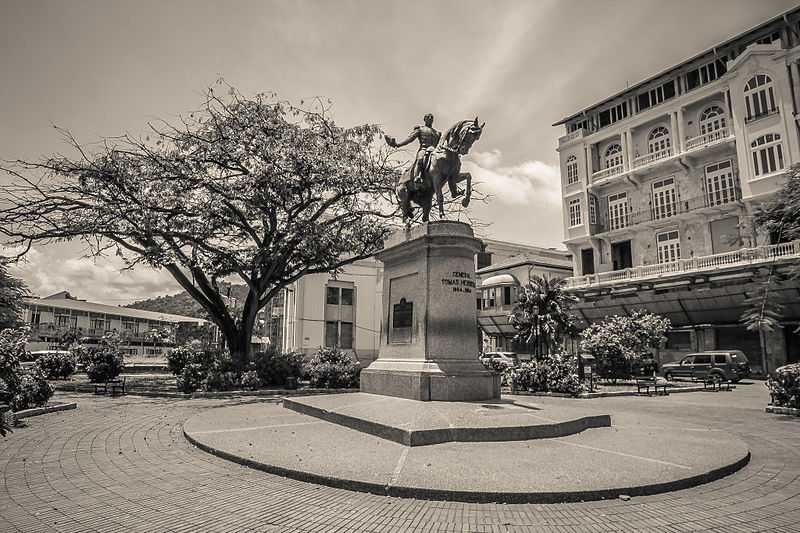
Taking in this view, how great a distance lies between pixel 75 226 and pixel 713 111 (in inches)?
1374

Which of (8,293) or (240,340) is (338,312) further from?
(8,293)

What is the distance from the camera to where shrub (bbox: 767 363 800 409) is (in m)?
11.4

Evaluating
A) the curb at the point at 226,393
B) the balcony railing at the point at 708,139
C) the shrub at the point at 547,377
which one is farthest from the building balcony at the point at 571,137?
the curb at the point at 226,393

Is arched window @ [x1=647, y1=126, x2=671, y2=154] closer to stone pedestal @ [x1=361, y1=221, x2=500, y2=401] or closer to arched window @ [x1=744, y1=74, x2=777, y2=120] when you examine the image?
arched window @ [x1=744, y1=74, x2=777, y2=120]

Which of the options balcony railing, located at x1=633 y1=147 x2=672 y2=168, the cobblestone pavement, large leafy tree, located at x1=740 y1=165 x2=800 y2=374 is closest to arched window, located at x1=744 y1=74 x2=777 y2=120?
balcony railing, located at x1=633 y1=147 x2=672 y2=168

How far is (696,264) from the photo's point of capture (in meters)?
29.2

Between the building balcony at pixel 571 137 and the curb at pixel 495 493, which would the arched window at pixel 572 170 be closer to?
the building balcony at pixel 571 137

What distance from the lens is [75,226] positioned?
16.0 m

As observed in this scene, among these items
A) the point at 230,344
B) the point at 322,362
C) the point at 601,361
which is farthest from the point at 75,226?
the point at 601,361

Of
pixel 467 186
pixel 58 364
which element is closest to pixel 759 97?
pixel 467 186

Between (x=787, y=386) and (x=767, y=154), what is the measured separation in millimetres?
21100

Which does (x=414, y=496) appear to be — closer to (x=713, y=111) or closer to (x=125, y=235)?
(x=125, y=235)

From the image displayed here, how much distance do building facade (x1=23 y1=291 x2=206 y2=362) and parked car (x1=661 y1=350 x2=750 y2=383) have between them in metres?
36.3

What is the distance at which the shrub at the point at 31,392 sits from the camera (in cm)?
977
